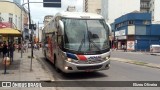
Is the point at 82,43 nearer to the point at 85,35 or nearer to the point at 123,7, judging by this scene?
the point at 85,35

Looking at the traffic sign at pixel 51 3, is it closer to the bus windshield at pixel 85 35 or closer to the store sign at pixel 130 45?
the bus windshield at pixel 85 35

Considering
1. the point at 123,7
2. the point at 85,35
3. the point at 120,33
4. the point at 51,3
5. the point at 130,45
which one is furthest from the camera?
the point at 123,7

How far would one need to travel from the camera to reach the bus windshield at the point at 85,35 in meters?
15.9

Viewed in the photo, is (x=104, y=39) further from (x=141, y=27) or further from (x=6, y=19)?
(x=141, y=27)

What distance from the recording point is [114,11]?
355ft

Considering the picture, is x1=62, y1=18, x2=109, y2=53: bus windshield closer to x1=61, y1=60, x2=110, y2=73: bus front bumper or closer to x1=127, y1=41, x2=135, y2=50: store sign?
x1=61, y1=60, x2=110, y2=73: bus front bumper

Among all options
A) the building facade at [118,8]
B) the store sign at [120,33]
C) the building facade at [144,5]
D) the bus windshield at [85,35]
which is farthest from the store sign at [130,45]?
the bus windshield at [85,35]

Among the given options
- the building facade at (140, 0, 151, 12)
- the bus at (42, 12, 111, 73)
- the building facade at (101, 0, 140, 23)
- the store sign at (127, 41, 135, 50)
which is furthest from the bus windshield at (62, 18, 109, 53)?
the building facade at (140, 0, 151, 12)

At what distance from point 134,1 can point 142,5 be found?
26.2 ft

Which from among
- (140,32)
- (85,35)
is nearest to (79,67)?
(85,35)

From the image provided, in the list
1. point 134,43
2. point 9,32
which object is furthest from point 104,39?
point 134,43

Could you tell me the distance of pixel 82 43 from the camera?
52.5 ft

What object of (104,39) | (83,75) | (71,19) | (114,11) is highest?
(114,11)

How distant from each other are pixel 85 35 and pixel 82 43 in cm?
48
